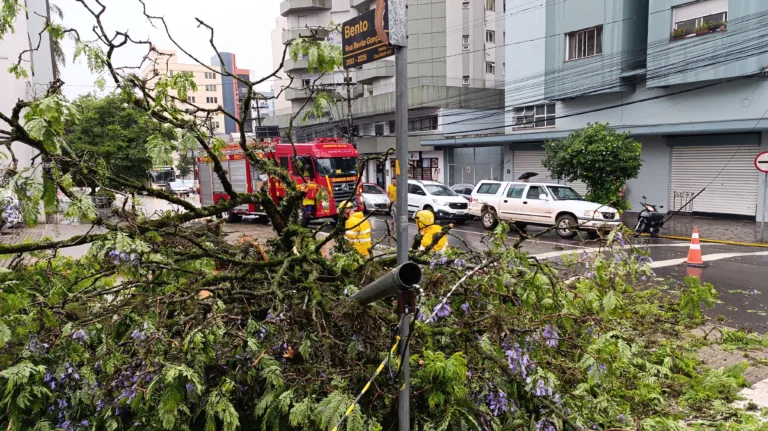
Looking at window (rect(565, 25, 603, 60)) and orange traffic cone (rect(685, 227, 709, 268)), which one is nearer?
orange traffic cone (rect(685, 227, 709, 268))

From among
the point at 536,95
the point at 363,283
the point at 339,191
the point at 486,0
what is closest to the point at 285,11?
the point at 486,0

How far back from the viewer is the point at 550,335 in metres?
3.34

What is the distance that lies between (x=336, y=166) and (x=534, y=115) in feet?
37.7

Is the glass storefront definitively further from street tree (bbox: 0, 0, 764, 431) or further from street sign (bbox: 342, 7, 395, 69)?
street sign (bbox: 342, 7, 395, 69)

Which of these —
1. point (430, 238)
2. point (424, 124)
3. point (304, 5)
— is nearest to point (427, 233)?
point (430, 238)

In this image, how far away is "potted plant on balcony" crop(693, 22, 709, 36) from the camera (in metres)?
17.6

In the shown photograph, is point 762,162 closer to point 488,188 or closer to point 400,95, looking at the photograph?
point 488,188

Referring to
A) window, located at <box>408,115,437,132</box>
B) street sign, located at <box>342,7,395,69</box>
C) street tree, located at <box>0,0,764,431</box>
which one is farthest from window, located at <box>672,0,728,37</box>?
street sign, located at <box>342,7,395,69</box>

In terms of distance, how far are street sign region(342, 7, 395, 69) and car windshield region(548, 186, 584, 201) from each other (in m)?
13.8

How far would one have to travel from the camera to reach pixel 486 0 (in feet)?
120

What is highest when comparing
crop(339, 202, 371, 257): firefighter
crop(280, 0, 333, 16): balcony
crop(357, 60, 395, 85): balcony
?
crop(280, 0, 333, 16): balcony

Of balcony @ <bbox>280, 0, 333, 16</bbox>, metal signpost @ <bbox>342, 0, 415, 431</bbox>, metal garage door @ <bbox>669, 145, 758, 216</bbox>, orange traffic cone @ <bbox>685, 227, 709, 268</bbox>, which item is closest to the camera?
metal signpost @ <bbox>342, 0, 415, 431</bbox>

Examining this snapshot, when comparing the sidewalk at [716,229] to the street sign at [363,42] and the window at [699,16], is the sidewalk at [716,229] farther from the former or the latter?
the street sign at [363,42]

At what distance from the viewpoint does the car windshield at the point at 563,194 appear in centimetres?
1559
